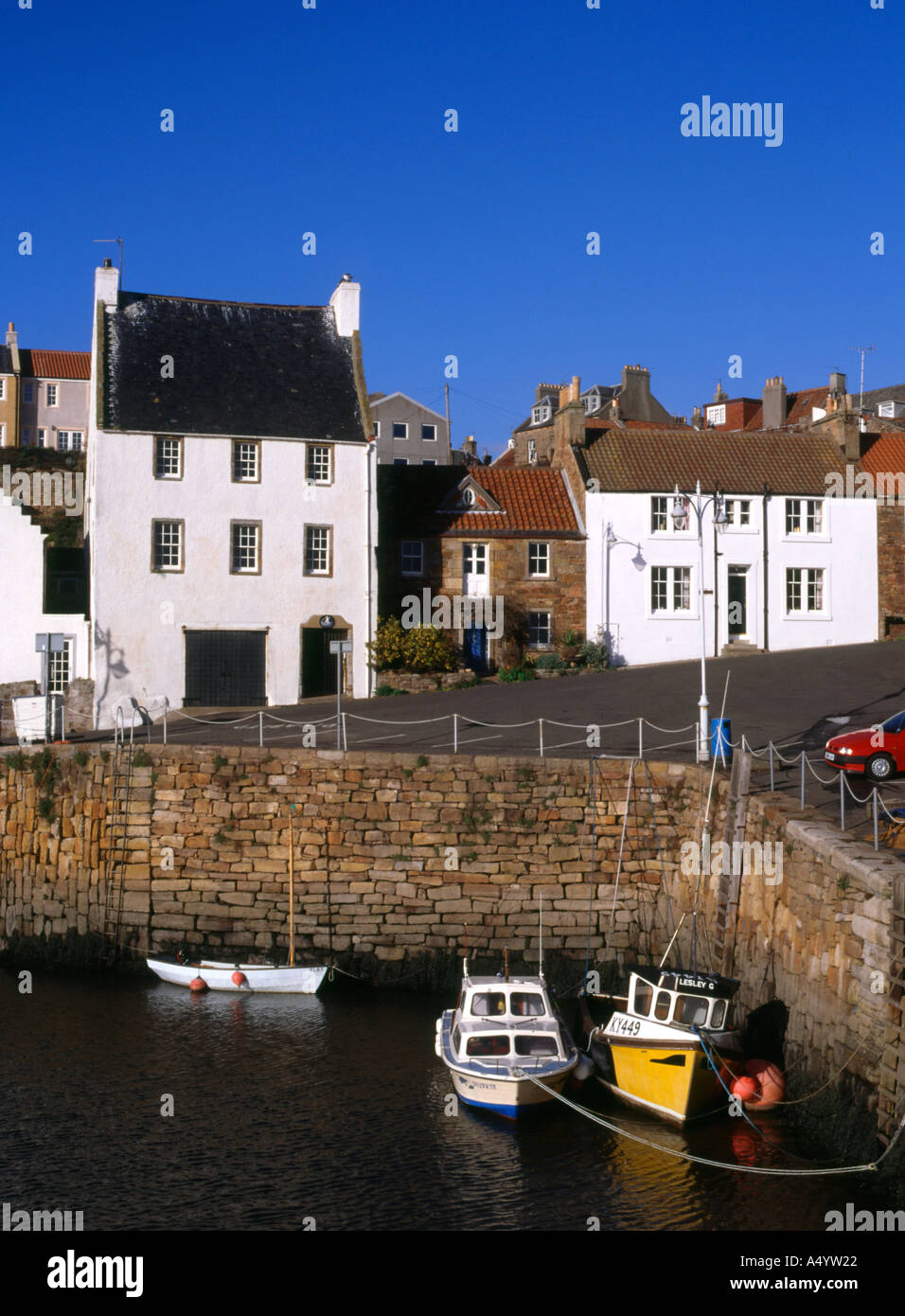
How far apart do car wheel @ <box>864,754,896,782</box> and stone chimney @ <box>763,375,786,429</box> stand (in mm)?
48586

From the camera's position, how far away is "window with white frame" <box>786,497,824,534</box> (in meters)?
44.4

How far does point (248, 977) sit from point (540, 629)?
21707 mm

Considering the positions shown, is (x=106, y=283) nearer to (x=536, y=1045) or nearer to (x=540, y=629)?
(x=540, y=629)

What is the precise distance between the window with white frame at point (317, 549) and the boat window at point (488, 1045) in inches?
889

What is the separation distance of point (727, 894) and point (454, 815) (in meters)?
5.52

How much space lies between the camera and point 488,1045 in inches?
696

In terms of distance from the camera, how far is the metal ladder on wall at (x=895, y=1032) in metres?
13.7

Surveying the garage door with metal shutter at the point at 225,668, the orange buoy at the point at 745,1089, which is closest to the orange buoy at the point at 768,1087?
the orange buoy at the point at 745,1089

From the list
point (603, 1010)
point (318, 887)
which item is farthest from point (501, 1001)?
point (318, 887)

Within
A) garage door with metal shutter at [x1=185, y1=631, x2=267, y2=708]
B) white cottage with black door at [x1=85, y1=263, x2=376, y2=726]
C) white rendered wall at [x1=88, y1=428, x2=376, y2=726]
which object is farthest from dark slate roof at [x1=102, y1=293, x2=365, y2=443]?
garage door with metal shutter at [x1=185, y1=631, x2=267, y2=708]

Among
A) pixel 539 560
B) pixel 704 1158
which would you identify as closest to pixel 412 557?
pixel 539 560

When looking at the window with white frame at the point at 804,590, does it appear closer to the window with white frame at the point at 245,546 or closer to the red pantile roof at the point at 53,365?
the window with white frame at the point at 245,546

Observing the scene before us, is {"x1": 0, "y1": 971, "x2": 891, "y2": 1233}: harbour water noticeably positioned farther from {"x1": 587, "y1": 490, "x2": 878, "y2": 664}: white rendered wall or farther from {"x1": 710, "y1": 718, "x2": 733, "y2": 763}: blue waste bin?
{"x1": 587, "y1": 490, "x2": 878, "y2": 664}: white rendered wall

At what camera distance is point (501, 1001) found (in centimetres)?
1861
